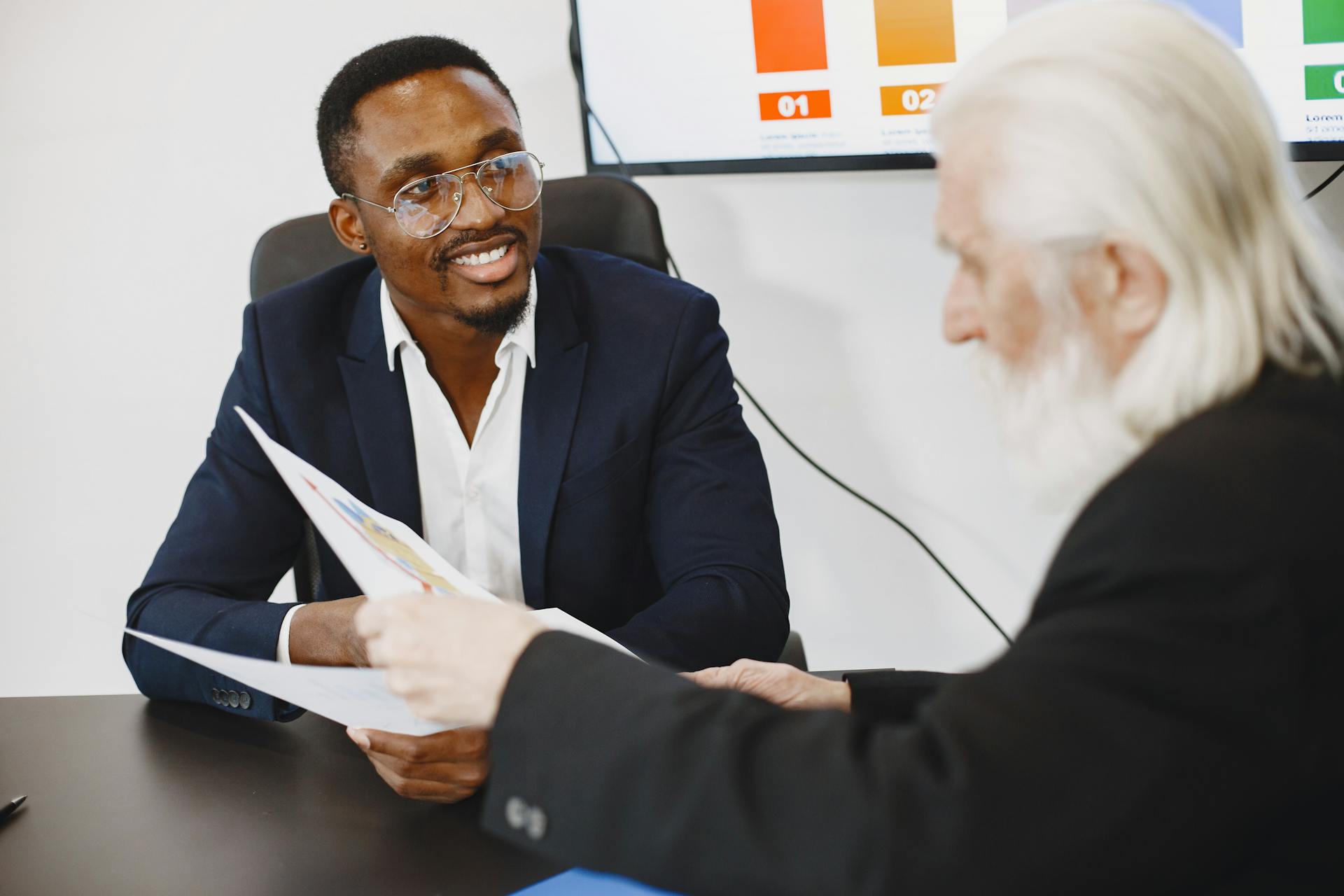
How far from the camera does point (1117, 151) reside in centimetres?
80

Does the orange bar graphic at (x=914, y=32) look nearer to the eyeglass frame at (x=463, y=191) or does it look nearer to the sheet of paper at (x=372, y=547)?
the eyeglass frame at (x=463, y=191)

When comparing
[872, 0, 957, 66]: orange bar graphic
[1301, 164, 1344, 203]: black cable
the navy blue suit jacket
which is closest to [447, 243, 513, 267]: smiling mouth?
the navy blue suit jacket

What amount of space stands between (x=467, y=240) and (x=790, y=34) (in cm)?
80

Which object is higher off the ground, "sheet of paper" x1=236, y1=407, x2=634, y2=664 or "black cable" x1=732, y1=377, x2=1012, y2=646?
"sheet of paper" x1=236, y1=407, x2=634, y2=664

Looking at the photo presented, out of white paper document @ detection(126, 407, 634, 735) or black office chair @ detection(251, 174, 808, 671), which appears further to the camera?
black office chair @ detection(251, 174, 808, 671)

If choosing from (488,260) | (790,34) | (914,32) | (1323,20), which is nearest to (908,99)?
(914,32)

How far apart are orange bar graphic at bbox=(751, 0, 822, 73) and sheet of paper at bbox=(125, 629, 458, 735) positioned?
1501 millimetres

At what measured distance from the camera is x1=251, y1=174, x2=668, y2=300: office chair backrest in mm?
1904

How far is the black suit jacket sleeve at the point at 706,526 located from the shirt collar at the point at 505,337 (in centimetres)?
20

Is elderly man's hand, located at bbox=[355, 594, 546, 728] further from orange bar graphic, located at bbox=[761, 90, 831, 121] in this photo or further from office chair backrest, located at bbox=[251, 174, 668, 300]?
orange bar graphic, located at bbox=[761, 90, 831, 121]

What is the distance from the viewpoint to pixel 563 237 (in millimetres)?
1938

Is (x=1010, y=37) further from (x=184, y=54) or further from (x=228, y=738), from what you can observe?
(x=184, y=54)

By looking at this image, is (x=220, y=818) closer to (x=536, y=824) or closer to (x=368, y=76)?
(x=536, y=824)

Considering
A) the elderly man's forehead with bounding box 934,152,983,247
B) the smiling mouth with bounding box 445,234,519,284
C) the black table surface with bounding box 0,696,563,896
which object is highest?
the elderly man's forehead with bounding box 934,152,983,247
